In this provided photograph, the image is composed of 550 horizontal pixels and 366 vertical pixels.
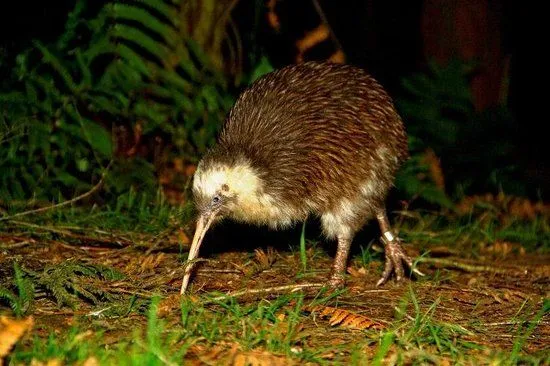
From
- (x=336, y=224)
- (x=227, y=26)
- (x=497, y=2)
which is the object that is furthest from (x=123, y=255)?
(x=497, y=2)

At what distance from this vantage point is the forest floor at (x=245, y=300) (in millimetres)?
3400

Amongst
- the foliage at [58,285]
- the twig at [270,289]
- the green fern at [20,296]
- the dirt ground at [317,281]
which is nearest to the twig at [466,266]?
the dirt ground at [317,281]

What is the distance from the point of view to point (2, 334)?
2926 millimetres

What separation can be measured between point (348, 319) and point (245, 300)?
1.65 feet

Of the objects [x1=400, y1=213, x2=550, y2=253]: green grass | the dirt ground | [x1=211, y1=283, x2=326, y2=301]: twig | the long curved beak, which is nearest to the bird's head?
the long curved beak

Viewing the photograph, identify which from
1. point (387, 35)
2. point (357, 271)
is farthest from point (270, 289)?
point (387, 35)

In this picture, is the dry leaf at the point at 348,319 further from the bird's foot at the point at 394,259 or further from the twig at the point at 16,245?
the twig at the point at 16,245

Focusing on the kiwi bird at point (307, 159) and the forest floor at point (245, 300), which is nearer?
the forest floor at point (245, 300)

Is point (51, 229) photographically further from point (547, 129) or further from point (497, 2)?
point (547, 129)

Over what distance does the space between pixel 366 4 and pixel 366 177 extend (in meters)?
6.56

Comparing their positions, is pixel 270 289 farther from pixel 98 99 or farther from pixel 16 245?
pixel 98 99

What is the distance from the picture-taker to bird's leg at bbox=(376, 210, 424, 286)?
5.00 m

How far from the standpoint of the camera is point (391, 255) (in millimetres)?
5039

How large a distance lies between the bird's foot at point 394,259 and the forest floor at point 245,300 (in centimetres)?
8
